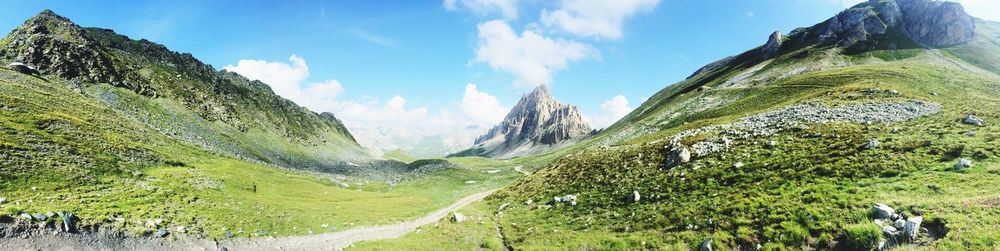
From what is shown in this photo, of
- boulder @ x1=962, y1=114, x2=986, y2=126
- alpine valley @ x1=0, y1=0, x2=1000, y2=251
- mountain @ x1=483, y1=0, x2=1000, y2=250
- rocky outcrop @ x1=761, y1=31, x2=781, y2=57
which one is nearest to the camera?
mountain @ x1=483, y1=0, x2=1000, y2=250

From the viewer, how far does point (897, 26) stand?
6747 inches

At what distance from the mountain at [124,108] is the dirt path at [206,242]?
63.2 ft

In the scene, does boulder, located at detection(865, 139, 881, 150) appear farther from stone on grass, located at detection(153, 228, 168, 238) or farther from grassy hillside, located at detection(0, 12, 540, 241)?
stone on grass, located at detection(153, 228, 168, 238)

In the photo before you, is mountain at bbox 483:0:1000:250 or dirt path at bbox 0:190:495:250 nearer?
mountain at bbox 483:0:1000:250

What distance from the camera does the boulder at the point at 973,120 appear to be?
1316 inches

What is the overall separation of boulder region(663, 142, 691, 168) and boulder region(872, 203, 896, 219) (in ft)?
63.3

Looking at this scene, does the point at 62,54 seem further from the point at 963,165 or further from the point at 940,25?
the point at 940,25

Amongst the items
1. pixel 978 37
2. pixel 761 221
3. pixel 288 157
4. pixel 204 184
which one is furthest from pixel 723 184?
pixel 978 37

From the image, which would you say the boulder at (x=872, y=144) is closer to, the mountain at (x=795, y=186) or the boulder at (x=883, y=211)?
the mountain at (x=795, y=186)

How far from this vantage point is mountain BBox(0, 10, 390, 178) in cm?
5138

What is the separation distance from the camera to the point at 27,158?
3956 cm

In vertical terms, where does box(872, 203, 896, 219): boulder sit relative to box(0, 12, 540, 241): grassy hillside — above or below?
below

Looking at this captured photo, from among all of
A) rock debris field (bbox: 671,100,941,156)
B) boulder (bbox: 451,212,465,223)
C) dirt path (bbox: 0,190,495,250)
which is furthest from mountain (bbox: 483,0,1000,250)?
dirt path (bbox: 0,190,495,250)

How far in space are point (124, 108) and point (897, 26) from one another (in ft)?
843
